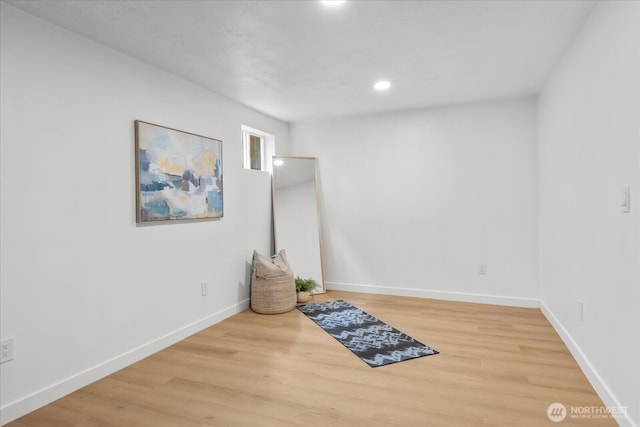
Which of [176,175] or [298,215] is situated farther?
[298,215]

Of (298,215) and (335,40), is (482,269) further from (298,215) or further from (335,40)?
(335,40)

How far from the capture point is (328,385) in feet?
7.70

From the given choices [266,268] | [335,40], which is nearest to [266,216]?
[266,268]

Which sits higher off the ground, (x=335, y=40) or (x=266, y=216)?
(x=335, y=40)

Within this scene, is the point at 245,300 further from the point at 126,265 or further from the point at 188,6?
the point at 188,6

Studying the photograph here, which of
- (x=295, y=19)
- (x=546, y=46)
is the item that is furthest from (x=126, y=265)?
(x=546, y=46)

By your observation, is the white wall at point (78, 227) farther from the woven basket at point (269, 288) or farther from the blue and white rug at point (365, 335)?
the blue and white rug at point (365, 335)

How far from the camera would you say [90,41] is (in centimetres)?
247

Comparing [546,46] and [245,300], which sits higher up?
[546,46]

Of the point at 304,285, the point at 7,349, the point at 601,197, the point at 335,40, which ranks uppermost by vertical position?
the point at 335,40

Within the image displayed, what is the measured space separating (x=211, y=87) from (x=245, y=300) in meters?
2.19

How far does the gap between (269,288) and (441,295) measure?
6.59 feet

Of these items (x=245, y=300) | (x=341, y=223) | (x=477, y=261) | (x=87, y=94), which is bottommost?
(x=245, y=300)

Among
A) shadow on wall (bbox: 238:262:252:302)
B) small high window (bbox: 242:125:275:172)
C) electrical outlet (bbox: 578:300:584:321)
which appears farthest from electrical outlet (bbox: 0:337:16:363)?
electrical outlet (bbox: 578:300:584:321)
